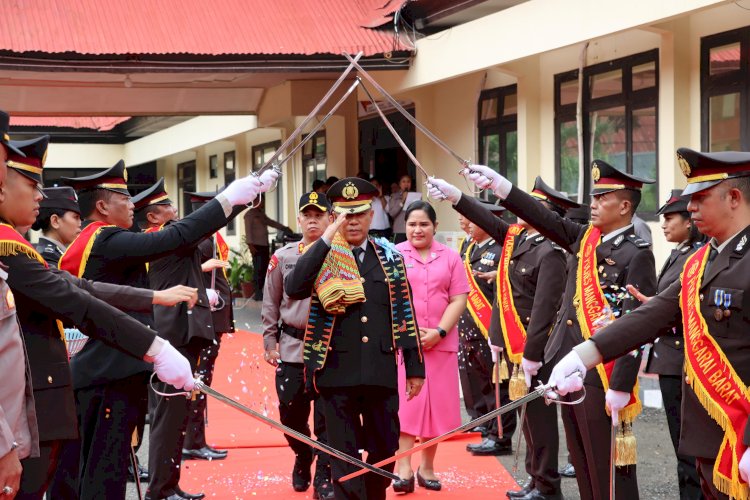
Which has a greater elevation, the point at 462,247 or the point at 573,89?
the point at 573,89

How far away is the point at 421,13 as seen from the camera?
14906 mm

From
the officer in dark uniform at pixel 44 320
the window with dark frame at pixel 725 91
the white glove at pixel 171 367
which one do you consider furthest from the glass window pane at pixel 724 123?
the officer in dark uniform at pixel 44 320

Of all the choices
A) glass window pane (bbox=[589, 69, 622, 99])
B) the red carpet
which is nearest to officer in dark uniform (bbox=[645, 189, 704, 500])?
the red carpet

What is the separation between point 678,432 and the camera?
667 cm

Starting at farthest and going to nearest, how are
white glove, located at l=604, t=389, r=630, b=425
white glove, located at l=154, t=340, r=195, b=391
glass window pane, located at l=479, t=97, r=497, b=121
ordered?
glass window pane, located at l=479, t=97, r=497, b=121 → white glove, located at l=604, t=389, r=630, b=425 → white glove, located at l=154, t=340, r=195, b=391

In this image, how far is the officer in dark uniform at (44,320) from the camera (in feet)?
13.8

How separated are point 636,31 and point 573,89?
1.57m

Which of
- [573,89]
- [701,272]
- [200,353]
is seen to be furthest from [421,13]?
[701,272]

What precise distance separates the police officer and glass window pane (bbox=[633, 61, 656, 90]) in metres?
5.57

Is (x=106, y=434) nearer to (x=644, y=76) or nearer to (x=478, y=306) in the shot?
(x=478, y=306)

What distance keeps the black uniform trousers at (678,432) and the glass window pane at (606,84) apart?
6.29m

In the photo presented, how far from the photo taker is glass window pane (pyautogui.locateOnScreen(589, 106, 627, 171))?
12453mm

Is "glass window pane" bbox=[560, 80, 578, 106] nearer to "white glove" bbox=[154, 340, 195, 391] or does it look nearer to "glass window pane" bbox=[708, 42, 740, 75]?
"glass window pane" bbox=[708, 42, 740, 75]

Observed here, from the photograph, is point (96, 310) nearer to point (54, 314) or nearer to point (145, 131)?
point (54, 314)
